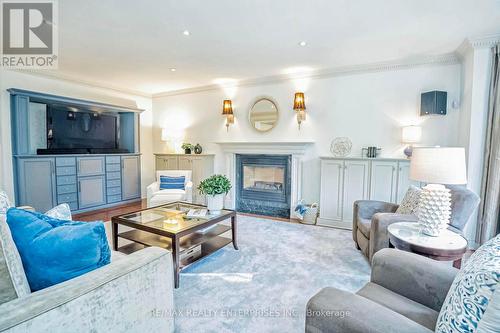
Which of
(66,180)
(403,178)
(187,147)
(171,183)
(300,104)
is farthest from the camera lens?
(187,147)

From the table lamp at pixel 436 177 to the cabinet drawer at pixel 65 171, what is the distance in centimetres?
499

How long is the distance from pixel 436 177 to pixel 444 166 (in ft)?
0.29

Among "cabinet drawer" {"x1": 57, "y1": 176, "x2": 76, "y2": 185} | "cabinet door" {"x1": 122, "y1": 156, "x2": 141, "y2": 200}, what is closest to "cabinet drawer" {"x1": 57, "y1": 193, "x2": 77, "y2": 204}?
"cabinet drawer" {"x1": 57, "y1": 176, "x2": 76, "y2": 185}

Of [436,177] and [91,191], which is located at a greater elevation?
[436,177]

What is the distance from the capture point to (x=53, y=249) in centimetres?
106

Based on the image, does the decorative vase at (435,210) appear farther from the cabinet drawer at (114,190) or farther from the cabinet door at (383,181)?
the cabinet drawer at (114,190)

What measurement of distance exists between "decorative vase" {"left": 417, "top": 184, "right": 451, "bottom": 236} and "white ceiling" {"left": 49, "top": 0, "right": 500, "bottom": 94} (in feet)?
5.45

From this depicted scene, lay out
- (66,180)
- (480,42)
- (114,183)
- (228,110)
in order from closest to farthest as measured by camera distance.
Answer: (480,42) → (66,180) → (228,110) → (114,183)

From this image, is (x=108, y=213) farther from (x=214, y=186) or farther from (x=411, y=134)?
(x=411, y=134)

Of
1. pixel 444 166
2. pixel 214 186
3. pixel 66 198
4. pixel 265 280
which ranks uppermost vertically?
pixel 444 166

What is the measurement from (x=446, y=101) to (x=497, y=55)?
67 centimetres

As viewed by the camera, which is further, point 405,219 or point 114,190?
point 114,190

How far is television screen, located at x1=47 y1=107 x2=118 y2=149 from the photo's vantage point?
14.6 feet

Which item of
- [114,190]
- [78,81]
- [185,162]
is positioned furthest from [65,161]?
[185,162]
